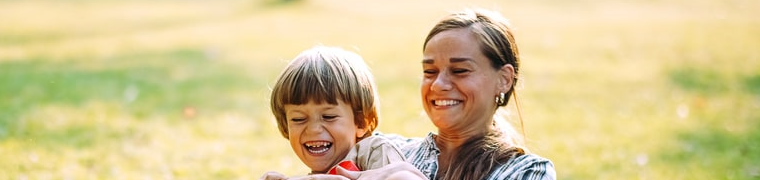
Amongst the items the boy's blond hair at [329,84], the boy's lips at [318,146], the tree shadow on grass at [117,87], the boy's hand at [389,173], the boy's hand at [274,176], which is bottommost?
the boy's hand at [389,173]

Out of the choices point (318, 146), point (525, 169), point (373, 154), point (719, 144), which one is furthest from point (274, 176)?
point (719, 144)

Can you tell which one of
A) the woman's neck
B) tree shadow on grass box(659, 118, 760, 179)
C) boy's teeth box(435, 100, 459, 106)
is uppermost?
boy's teeth box(435, 100, 459, 106)

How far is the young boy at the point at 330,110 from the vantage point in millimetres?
3461

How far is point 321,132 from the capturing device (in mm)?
3484

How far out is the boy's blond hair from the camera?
347 cm

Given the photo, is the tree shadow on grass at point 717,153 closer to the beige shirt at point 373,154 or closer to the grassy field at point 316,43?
the grassy field at point 316,43

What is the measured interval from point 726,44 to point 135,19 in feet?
41.0

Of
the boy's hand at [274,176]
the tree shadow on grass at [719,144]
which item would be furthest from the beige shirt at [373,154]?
the tree shadow on grass at [719,144]

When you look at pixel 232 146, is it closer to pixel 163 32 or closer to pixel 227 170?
pixel 227 170

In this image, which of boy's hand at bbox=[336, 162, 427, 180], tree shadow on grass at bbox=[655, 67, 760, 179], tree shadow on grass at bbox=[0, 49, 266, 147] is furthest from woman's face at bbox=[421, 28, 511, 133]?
tree shadow on grass at bbox=[0, 49, 266, 147]

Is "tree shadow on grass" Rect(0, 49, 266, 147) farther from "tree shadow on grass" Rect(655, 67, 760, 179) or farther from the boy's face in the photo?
the boy's face

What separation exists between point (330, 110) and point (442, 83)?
52 centimetres

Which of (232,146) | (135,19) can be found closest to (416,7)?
(135,19)

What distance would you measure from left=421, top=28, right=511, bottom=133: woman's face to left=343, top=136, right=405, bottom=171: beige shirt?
0.40 meters
